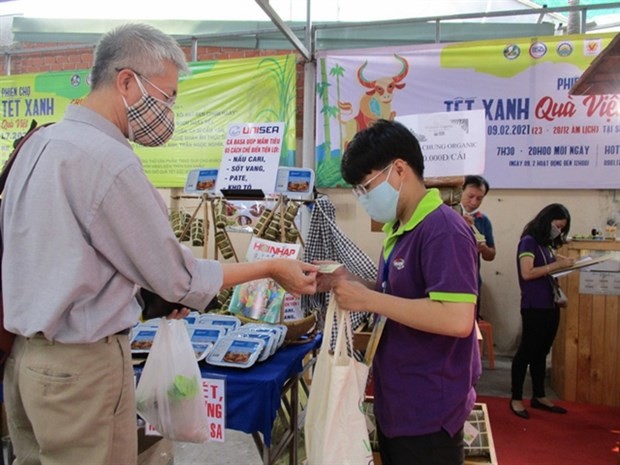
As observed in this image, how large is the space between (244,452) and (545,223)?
93.5 inches

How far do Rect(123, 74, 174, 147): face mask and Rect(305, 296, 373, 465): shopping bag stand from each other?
0.65m

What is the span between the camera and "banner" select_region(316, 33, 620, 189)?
12.3 feet

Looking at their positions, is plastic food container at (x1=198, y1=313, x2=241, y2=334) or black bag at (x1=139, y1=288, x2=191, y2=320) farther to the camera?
plastic food container at (x1=198, y1=313, x2=241, y2=334)

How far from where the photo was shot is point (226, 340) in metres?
1.94

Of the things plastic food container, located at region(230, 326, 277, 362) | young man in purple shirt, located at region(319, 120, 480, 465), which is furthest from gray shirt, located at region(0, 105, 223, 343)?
plastic food container, located at region(230, 326, 277, 362)

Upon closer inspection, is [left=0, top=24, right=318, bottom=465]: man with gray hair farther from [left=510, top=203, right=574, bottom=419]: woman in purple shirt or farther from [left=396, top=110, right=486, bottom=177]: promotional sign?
[left=510, top=203, right=574, bottom=419]: woman in purple shirt

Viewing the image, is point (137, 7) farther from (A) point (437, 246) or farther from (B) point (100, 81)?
(A) point (437, 246)

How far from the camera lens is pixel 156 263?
957mm

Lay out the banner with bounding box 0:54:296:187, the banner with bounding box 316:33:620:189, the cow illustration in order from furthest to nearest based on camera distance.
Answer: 1. the banner with bounding box 0:54:296:187
2. the cow illustration
3. the banner with bounding box 316:33:620:189

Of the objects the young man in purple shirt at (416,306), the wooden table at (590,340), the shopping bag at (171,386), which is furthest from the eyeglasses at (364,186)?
the wooden table at (590,340)

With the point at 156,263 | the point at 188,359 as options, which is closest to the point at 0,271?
the point at 156,263

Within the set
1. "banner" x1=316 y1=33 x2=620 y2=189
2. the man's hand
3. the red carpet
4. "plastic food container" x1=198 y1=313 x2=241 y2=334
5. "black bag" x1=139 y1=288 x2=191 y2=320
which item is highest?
"banner" x1=316 y1=33 x2=620 y2=189

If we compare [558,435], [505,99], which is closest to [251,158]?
[505,99]

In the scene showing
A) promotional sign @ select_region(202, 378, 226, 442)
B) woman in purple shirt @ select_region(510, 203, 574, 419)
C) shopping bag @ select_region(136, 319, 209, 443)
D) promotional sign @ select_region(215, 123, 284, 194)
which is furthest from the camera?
woman in purple shirt @ select_region(510, 203, 574, 419)
